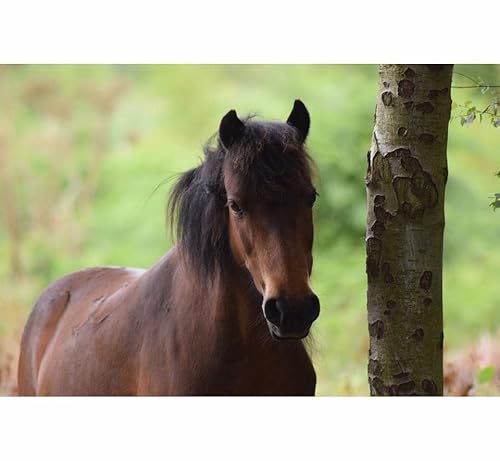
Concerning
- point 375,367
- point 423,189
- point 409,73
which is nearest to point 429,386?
point 375,367

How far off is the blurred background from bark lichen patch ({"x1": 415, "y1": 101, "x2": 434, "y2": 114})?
1.85 meters

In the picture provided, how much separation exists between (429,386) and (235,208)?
2.96 ft

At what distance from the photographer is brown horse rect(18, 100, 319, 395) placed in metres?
2.22

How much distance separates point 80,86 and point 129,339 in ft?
7.60

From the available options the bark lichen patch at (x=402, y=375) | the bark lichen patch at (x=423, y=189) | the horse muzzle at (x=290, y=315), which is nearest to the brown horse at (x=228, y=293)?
the horse muzzle at (x=290, y=315)

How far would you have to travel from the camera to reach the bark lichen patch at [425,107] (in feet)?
8.11

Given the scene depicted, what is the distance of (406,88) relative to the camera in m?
2.49

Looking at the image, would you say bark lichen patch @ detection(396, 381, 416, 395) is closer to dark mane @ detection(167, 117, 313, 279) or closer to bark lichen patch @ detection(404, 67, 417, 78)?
dark mane @ detection(167, 117, 313, 279)

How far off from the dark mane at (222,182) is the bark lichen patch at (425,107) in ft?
1.35

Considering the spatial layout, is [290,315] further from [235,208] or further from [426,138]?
[426,138]

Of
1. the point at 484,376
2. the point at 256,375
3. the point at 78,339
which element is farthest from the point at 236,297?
the point at 484,376

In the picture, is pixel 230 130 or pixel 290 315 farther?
pixel 230 130

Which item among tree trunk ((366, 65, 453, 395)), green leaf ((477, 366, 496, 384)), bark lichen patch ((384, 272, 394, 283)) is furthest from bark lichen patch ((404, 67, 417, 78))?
green leaf ((477, 366, 496, 384))

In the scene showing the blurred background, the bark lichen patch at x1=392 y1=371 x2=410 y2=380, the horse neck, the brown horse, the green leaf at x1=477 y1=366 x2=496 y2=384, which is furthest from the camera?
the blurred background
